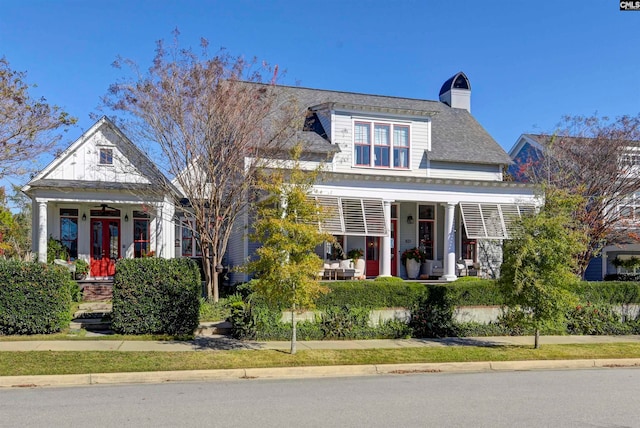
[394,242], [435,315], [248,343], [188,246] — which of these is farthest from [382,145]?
[248,343]

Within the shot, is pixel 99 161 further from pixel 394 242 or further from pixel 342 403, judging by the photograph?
pixel 342 403

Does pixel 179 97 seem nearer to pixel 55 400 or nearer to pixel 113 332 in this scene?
Answer: pixel 113 332

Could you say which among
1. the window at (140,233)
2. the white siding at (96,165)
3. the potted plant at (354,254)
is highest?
the white siding at (96,165)

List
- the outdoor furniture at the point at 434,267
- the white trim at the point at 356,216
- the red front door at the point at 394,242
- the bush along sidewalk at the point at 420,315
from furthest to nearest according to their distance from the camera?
the red front door at the point at 394,242, the outdoor furniture at the point at 434,267, the white trim at the point at 356,216, the bush along sidewalk at the point at 420,315

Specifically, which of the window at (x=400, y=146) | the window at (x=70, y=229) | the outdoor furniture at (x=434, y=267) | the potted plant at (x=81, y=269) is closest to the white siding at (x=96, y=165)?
the window at (x=70, y=229)

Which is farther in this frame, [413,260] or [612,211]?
[612,211]

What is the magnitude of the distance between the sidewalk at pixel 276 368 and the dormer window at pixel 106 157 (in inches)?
398

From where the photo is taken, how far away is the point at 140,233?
899 inches

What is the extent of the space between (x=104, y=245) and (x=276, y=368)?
14.1 metres

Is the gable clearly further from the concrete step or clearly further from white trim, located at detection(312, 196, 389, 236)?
white trim, located at detection(312, 196, 389, 236)

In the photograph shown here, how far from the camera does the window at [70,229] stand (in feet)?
71.8

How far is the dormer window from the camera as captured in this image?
20.9m

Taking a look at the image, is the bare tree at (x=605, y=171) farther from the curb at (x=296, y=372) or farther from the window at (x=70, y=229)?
the window at (x=70, y=229)

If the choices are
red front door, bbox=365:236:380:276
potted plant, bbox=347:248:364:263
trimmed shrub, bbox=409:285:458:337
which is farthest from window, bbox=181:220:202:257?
trimmed shrub, bbox=409:285:458:337
